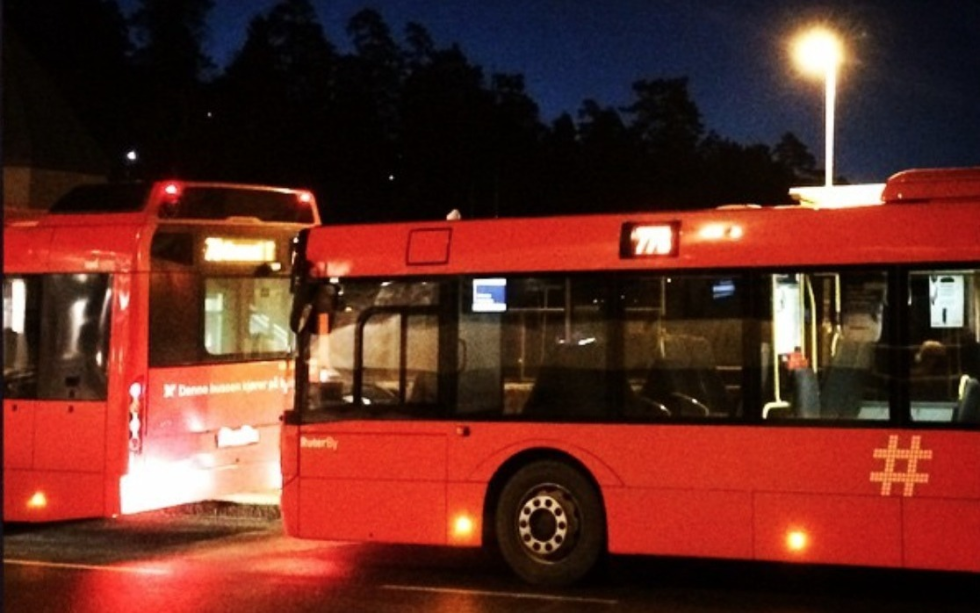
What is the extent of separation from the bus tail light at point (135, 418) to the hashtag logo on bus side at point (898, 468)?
6.46 metres

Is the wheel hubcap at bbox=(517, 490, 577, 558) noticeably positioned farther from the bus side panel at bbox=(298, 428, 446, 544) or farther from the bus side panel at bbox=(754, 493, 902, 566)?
the bus side panel at bbox=(754, 493, 902, 566)

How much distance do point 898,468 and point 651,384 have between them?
189 centimetres

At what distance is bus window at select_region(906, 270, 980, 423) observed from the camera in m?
9.60

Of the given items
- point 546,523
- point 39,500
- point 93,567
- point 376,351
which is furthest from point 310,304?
point 39,500

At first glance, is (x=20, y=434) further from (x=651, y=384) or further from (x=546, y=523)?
(x=651, y=384)

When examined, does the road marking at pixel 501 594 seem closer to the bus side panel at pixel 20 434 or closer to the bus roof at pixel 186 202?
the bus side panel at pixel 20 434

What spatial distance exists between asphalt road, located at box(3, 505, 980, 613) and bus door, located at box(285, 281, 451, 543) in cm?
52

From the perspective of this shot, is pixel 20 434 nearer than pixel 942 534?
No

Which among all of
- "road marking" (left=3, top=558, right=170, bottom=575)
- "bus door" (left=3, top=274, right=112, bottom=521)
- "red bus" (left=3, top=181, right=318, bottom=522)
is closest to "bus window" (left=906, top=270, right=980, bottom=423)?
"red bus" (left=3, top=181, right=318, bottom=522)

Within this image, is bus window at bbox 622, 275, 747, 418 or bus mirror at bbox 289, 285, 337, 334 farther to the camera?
bus mirror at bbox 289, 285, 337, 334

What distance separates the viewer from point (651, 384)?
10.5 m

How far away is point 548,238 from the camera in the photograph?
425 inches

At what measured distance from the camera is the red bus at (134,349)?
12609mm

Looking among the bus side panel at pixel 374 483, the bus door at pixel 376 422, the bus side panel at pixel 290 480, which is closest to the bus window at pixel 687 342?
the bus door at pixel 376 422
